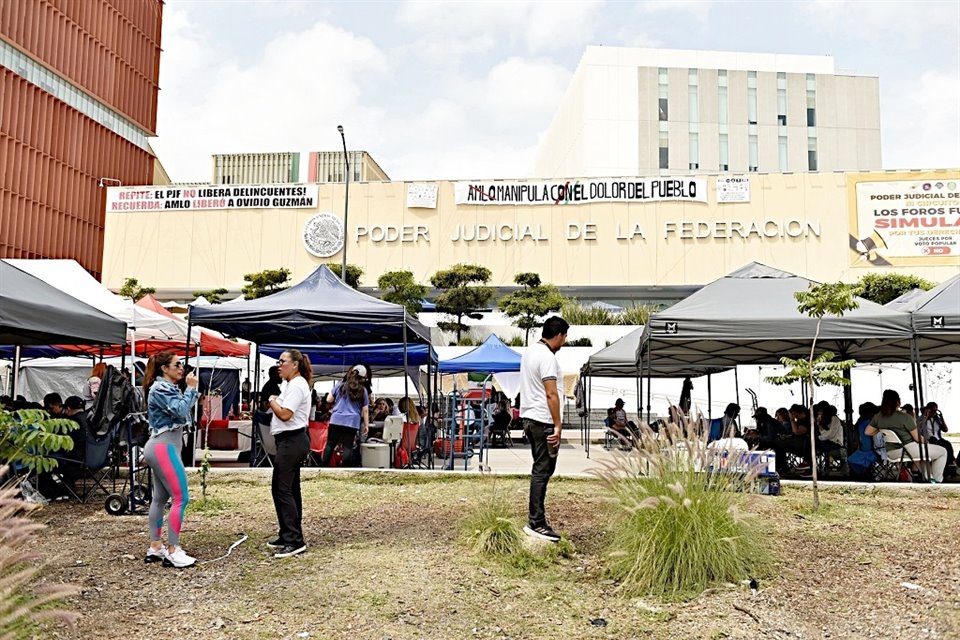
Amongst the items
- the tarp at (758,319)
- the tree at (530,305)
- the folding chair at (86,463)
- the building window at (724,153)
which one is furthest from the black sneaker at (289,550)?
the building window at (724,153)

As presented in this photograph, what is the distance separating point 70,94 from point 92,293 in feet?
162

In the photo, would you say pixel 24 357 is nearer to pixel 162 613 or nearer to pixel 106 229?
pixel 162 613

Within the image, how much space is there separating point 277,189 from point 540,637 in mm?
48989

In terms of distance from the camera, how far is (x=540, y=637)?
433 cm

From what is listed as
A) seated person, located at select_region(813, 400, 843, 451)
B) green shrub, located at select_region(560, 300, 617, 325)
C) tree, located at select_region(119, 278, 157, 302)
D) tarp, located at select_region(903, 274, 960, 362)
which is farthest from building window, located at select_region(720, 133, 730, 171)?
seated person, located at select_region(813, 400, 843, 451)

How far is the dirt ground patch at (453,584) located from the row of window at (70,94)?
4959 cm

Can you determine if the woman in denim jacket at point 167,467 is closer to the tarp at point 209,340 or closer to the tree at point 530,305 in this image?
the tarp at point 209,340

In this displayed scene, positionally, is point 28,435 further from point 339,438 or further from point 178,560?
point 339,438

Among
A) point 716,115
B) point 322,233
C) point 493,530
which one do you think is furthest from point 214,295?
point 716,115

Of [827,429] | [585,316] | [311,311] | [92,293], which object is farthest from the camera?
[585,316]

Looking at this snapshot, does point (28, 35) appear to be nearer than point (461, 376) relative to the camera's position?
No

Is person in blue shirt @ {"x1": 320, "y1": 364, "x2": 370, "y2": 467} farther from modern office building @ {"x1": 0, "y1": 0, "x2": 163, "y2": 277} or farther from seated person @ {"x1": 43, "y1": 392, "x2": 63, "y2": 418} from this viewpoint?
modern office building @ {"x1": 0, "y1": 0, "x2": 163, "y2": 277}

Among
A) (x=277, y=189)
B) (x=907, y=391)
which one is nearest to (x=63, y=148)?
(x=277, y=189)

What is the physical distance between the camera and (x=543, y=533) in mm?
5930
